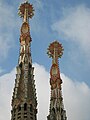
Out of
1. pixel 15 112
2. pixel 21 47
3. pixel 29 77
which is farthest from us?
pixel 21 47

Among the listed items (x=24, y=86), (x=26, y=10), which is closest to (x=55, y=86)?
(x=24, y=86)

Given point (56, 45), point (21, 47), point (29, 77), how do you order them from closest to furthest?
point (29, 77) < point (21, 47) < point (56, 45)

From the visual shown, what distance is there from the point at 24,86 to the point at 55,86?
18.7 ft

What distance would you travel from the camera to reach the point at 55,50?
169 ft

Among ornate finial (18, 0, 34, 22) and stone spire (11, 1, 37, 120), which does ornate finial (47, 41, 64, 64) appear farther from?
ornate finial (18, 0, 34, 22)

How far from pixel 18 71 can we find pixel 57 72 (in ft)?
19.7

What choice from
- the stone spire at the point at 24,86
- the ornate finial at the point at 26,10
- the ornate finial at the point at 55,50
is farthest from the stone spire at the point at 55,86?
the ornate finial at the point at 26,10

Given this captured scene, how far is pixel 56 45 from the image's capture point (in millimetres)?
52156

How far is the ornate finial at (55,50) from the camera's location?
51438 mm

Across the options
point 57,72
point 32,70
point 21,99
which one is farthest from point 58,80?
point 21,99

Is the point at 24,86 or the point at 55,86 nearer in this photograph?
the point at 24,86

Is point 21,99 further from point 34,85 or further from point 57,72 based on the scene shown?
point 57,72

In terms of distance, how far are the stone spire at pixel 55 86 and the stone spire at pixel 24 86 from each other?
354 cm

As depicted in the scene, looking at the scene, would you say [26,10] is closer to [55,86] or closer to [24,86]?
[55,86]
